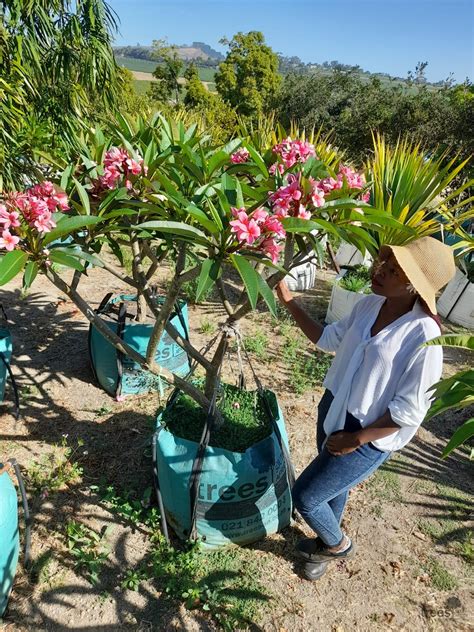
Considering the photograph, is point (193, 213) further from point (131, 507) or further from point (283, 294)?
point (131, 507)

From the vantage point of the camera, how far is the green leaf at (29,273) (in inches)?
50.5

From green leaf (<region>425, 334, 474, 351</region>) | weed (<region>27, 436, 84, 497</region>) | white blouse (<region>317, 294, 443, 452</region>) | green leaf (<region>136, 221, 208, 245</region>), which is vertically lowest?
weed (<region>27, 436, 84, 497</region>)

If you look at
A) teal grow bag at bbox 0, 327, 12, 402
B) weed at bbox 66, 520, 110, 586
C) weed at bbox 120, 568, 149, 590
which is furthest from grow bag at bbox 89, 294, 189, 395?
weed at bbox 120, 568, 149, 590

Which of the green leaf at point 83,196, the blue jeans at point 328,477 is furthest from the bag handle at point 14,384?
the blue jeans at point 328,477

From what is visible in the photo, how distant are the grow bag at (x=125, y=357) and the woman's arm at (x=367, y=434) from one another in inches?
61.1

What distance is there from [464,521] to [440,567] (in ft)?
1.22

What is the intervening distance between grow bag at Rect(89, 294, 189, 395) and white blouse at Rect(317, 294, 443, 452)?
1.47 m

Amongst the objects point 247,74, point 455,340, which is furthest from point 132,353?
point 247,74

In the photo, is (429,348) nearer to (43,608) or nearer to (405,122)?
(43,608)

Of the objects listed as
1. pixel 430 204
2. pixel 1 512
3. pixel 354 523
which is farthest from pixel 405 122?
pixel 1 512

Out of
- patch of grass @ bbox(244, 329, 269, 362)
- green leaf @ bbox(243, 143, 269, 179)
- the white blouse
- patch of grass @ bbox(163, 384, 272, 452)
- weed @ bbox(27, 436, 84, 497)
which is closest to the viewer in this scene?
the white blouse

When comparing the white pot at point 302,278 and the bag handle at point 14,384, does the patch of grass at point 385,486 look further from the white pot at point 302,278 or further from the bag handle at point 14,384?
the white pot at point 302,278

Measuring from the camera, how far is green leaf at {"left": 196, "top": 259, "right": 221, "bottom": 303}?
4.06ft

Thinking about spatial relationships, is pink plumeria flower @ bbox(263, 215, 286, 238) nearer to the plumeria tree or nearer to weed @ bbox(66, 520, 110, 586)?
the plumeria tree
